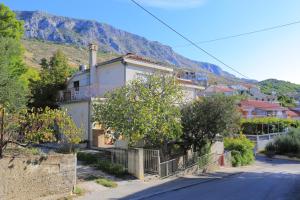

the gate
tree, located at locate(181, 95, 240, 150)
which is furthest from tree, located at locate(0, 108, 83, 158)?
tree, located at locate(181, 95, 240, 150)

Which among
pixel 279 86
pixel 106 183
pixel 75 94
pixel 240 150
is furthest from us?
pixel 279 86

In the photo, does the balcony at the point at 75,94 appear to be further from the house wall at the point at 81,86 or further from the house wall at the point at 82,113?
the house wall at the point at 82,113

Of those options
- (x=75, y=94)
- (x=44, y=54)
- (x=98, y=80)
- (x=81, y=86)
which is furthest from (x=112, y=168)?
(x=44, y=54)

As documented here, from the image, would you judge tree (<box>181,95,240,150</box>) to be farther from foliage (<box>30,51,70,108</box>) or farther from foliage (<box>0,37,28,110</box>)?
foliage (<box>30,51,70,108</box>)

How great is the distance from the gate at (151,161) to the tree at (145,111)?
Answer: 3.25 ft

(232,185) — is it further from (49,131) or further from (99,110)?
(49,131)

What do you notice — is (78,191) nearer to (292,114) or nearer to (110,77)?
(110,77)

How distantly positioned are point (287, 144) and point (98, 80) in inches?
933

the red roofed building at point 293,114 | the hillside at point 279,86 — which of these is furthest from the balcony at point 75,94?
the hillside at point 279,86

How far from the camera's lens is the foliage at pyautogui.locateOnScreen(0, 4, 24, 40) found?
28859 mm

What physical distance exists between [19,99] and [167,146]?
9.52 m

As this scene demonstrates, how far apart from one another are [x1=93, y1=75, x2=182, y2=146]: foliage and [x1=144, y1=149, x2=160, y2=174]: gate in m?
0.99

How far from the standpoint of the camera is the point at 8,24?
29.2 metres

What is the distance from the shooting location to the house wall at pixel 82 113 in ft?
85.8
